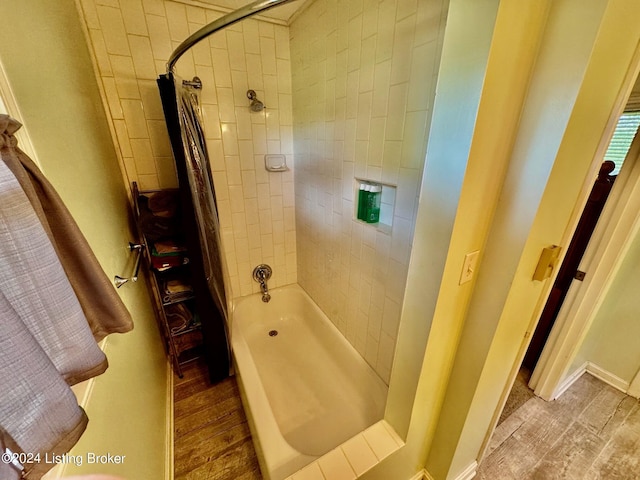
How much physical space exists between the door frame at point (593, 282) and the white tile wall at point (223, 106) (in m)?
1.88

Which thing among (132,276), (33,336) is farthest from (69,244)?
(132,276)

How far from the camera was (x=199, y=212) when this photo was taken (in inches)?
51.3

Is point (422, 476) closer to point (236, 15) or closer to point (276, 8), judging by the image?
point (236, 15)

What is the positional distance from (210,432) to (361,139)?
1854 mm

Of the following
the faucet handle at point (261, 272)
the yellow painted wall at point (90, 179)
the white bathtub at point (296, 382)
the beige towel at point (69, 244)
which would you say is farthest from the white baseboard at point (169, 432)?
the beige towel at point (69, 244)

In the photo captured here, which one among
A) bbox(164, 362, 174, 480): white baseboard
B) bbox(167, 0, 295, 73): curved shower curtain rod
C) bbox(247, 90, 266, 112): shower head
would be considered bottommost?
bbox(164, 362, 174, 480): white baseboard

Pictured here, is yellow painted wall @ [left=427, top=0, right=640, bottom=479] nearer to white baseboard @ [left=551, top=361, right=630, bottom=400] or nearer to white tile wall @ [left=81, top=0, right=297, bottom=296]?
white baseboard @ [left=551, top=361, right=630, bottom=400]

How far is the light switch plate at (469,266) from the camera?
736mm

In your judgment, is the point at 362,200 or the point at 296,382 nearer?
the point at 362,200

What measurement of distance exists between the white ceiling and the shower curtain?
1.54 ft

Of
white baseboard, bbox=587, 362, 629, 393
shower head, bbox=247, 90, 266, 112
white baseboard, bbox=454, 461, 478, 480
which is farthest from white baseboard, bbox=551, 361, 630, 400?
shower head, bbox=247, 90, 266, 112

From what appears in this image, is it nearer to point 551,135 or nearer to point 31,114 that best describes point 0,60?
point 31,114

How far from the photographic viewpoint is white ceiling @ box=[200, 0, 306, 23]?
139cm

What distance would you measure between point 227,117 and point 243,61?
366 millimetres
